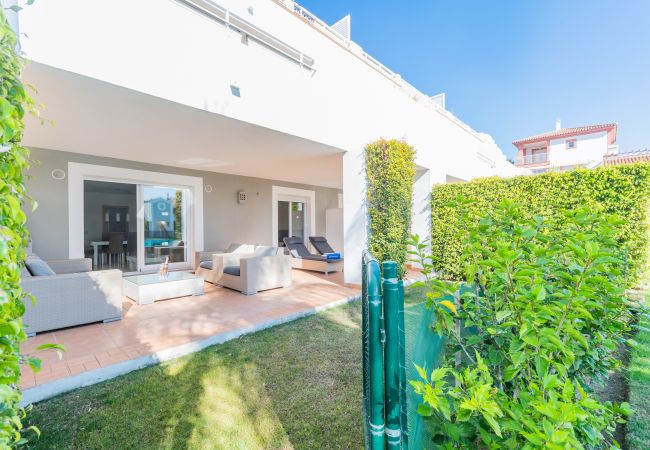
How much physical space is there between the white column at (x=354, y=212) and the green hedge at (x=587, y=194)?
74.3 inches

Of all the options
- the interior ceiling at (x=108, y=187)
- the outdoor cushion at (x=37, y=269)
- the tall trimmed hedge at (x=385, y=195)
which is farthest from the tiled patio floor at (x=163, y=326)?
the interior ceiling at (x=108, y=187)

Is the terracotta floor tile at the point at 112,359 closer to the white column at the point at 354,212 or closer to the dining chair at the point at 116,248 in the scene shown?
the white column at the point at 354,212

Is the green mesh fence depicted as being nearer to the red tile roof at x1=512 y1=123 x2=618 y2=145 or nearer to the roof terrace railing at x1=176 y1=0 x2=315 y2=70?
the roof terrace railing at x1=176 y1=0 x2=315 y2=70

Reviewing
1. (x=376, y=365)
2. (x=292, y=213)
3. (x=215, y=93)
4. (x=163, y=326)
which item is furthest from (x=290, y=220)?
(x=376, y=365)

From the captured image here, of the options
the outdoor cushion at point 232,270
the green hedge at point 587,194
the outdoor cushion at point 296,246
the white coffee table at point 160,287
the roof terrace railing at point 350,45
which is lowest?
the white coffee table at point 160,287

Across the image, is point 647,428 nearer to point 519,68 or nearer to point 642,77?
point 519,68

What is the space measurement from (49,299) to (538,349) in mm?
5706

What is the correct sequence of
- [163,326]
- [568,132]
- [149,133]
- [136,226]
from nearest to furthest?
[163,326] → [149,133] → [136,226] → [568,132]

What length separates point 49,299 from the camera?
4230mm

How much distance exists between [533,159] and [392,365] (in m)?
44.2

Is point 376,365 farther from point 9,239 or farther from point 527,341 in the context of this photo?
point 9,239

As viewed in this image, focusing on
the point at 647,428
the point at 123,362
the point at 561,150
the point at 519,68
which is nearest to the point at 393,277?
the point at 647,428

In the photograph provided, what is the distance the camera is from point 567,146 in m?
34.6

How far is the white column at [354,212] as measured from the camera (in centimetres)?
724
